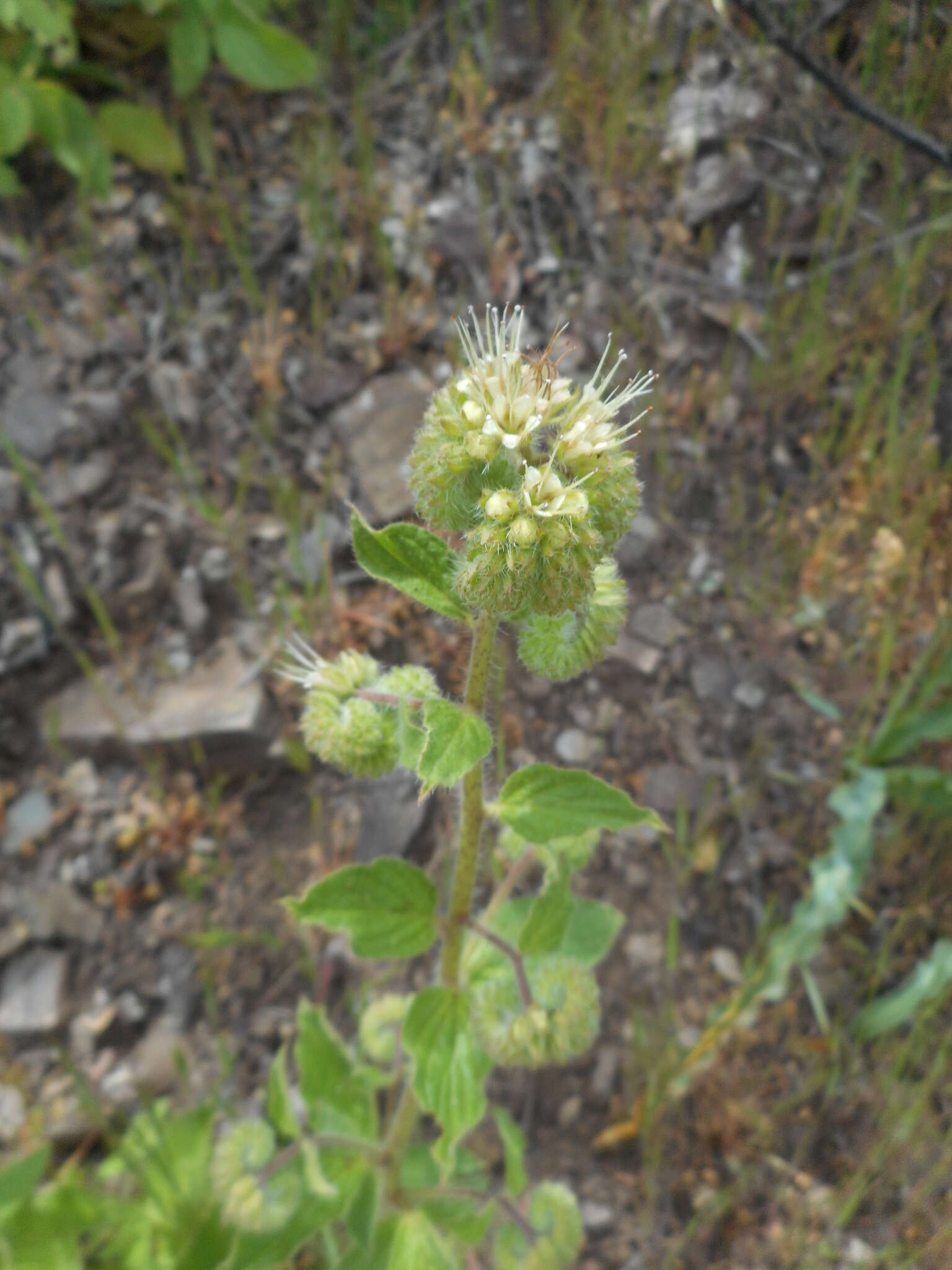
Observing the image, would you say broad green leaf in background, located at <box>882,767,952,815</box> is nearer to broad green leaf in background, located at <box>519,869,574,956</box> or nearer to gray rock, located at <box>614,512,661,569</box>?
gray rock, located at <box>614,512,661,569</box>

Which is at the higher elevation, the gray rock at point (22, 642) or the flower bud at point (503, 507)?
the flower bud at point (503, 507)

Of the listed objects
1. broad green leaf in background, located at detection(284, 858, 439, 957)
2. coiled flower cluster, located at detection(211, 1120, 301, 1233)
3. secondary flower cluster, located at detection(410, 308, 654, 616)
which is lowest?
coiled flower cluster, located at detection(211, 1120, 301, 1233)

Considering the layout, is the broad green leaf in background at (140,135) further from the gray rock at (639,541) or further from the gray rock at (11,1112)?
the gray rock at (11,1112)

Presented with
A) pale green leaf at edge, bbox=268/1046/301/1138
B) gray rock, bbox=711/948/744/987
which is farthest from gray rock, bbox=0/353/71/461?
gray rock, bbox=711/948/744/987

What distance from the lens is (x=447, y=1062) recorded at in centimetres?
186

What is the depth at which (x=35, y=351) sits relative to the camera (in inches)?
146

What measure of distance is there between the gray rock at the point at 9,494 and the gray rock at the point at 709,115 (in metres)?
2.99

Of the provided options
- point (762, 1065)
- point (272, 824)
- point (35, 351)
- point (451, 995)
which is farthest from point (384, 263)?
point (762, 1065)

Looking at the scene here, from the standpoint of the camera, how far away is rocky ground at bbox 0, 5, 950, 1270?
293 centimetres

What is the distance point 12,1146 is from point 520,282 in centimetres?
356

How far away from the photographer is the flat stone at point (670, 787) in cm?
312

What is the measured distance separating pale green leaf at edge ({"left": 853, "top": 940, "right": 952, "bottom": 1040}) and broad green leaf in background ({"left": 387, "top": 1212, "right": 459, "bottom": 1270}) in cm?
138

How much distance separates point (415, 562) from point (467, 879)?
720 millimetres

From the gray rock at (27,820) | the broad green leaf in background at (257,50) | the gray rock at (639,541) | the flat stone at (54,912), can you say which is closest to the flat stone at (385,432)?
the gray rock at (639,541)
